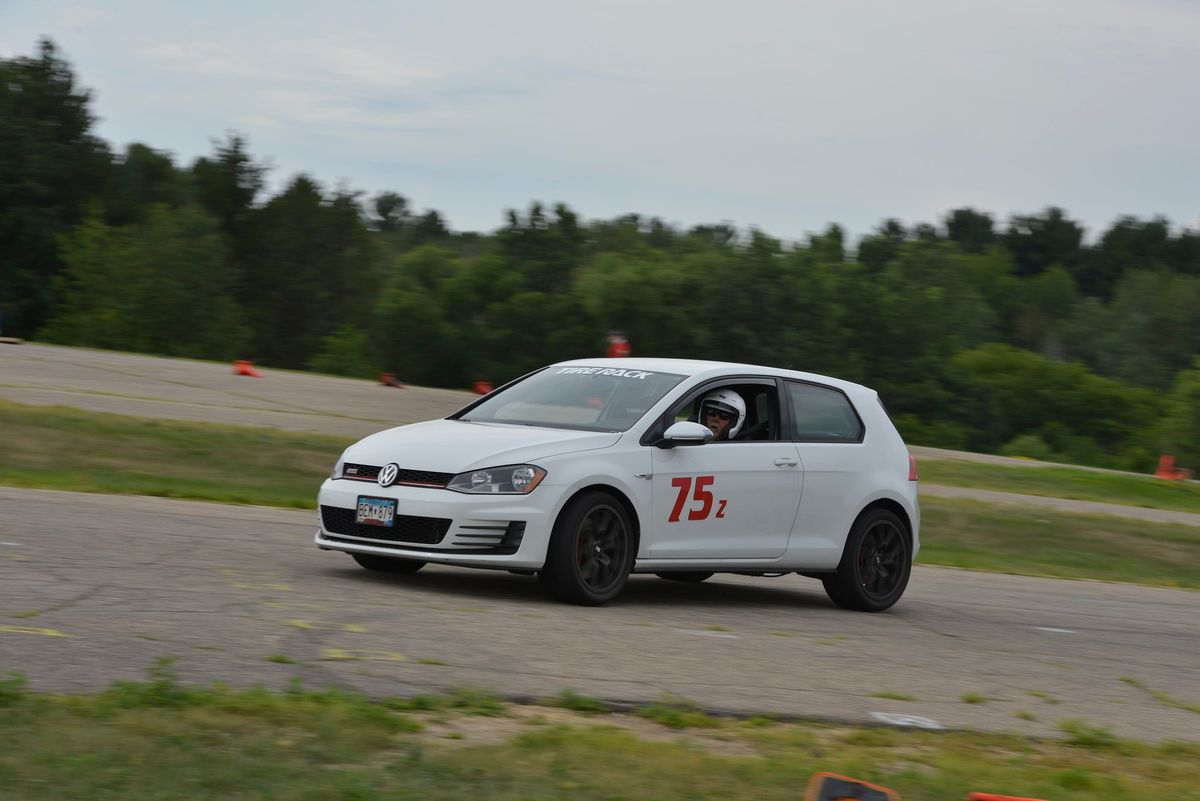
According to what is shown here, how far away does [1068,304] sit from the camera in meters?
125

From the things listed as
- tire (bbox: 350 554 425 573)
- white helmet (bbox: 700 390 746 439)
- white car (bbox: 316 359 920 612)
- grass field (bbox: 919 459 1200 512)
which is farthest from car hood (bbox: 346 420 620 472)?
grass field (bbox: 919 459 1200 512)

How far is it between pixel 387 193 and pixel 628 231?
66713 mm

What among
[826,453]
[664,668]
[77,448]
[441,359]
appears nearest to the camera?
[664,668]

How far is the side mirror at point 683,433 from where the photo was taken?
9.89 meters

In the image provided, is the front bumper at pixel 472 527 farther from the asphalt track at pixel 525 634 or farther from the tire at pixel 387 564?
the tire at pixel 387 564

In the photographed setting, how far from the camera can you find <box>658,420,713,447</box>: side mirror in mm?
9891

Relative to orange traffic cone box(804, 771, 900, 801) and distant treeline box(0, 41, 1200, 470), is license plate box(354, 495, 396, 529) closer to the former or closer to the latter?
orange traffic cone box(804, 771, 900, 801)

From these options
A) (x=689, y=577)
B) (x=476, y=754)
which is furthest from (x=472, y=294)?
(x=476, y=754)

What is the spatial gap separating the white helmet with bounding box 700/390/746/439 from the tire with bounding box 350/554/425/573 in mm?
2183

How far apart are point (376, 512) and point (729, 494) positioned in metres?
2.41

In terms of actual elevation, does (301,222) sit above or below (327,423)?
above

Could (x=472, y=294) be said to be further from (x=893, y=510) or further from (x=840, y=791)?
(x=840, y=791)

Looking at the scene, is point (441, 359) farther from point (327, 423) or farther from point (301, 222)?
point (327, 423)

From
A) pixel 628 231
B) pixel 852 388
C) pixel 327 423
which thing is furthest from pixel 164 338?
pixel 852 388
